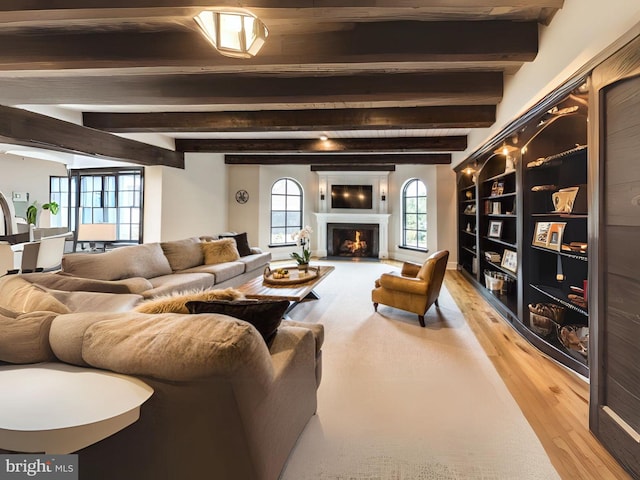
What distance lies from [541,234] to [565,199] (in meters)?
0.42

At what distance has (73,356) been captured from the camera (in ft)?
3.91

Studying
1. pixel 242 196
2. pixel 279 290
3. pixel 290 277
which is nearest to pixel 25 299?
pixel 279 290

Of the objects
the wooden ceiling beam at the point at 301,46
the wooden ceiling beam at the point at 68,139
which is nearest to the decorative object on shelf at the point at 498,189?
the wooden ceiling beam at the point at 301,46

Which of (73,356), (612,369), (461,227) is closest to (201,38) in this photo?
(73,356)

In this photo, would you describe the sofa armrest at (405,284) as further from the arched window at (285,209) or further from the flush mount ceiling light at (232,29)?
the arched window at (285,209)

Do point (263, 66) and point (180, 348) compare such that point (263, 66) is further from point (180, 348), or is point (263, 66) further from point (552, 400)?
point (552, 400)

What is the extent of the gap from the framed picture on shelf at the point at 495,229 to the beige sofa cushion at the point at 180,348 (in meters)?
4.12

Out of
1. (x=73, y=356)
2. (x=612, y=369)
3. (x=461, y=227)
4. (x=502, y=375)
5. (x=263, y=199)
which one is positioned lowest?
(x=502, y=375)

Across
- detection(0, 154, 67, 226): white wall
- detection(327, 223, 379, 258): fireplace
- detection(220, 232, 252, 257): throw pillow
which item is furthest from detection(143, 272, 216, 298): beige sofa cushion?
detection(327, 223, 379, 258): fireplace

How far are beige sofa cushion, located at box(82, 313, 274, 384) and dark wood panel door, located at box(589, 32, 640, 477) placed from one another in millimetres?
1731

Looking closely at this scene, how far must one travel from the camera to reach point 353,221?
8.66 m

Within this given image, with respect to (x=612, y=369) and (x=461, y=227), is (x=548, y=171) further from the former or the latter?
(x=461, y=227)

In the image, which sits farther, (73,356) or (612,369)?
(612,369)

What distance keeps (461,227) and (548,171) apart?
3.50 meters
